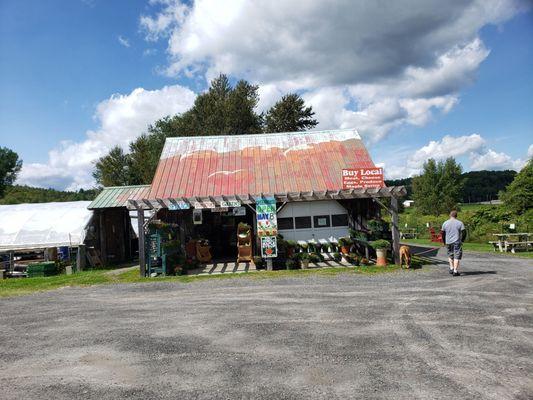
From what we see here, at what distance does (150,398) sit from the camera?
4633 mm

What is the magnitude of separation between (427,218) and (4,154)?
6900 cm

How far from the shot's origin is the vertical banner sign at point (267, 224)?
15016 mm

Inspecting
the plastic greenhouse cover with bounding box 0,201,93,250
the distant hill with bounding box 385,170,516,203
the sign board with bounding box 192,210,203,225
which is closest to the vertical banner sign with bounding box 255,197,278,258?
the sign board with bounding box 192,210,203,225

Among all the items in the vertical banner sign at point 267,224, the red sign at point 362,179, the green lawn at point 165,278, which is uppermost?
the red sign at point 362,179

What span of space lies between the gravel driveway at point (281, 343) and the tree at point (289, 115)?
35.6m

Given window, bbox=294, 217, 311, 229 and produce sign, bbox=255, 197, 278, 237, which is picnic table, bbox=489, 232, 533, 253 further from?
produce sign, bbox=255, 197, 278, 237

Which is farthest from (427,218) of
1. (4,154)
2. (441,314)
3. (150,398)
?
(4,154)

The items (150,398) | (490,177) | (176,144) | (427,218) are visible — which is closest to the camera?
(150,398)

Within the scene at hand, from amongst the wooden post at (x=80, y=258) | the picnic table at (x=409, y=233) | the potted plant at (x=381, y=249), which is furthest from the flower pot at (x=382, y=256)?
the picnic table at (x=409, y=233)

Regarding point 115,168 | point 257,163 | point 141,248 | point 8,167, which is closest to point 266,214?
point 141,248

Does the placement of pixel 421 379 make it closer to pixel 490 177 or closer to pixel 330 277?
pixel 330 277

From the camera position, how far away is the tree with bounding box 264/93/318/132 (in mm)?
45000

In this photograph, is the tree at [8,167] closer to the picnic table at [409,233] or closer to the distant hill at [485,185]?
the picnic table at [409,233]

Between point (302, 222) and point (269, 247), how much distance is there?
284cm
